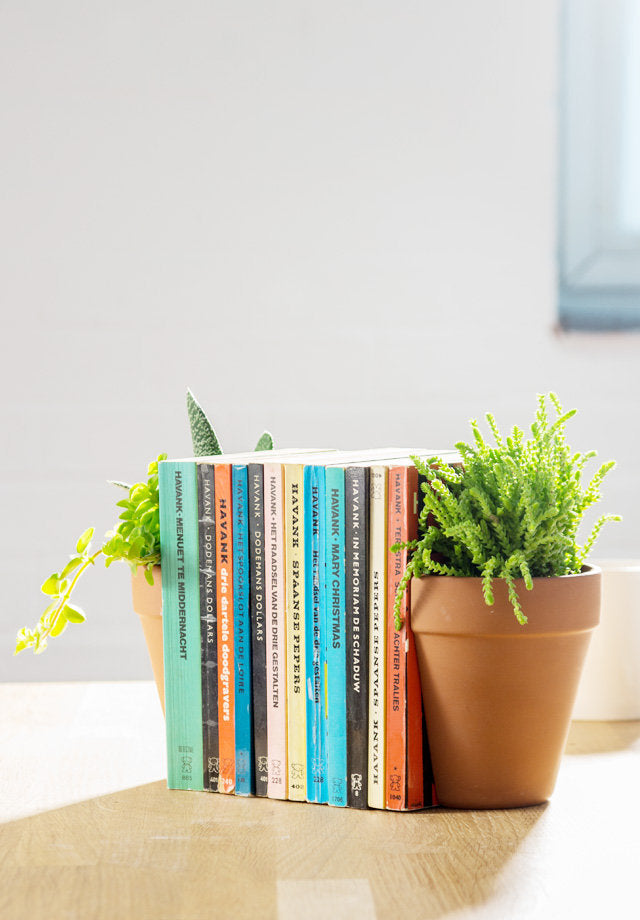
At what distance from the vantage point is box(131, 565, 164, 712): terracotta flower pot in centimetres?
77

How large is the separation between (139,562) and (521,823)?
321 millimetres

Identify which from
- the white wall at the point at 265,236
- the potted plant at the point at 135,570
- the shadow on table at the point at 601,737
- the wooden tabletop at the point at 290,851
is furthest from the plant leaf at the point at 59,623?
the white wall at the point at 265,236

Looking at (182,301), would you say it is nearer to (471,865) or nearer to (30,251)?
(30,251)

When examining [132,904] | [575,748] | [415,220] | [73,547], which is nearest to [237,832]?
[132,904]

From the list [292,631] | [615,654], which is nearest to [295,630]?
[292,631]

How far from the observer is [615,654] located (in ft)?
2.81

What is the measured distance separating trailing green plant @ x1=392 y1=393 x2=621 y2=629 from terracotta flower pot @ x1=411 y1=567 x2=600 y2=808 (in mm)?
16

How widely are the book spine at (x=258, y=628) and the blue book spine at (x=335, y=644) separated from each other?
49 mm

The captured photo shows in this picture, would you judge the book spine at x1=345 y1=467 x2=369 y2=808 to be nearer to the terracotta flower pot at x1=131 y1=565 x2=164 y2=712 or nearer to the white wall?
the terracotta flower pot at x1=131 y1=565 x2=164 y2=712

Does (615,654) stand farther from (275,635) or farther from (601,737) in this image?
(275,635)

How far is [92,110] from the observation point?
61.6 inches

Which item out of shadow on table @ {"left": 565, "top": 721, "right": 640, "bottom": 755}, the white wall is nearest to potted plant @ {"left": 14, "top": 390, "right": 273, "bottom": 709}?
shadow on table @ {"left": 565, "top": 721, "right": 640, "bottom": 755}

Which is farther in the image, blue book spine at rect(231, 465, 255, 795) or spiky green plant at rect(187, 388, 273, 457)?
spiky green plant at rect(187, 388, 273, 457)

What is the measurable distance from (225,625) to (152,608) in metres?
0.07
